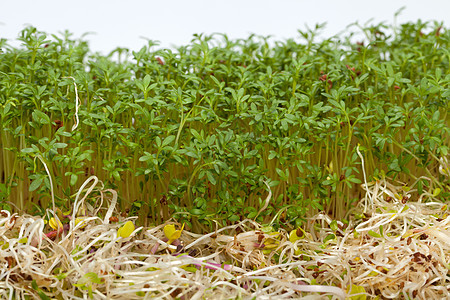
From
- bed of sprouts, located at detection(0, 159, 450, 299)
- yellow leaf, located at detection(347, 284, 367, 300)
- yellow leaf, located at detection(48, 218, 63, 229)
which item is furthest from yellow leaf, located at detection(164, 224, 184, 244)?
yellow leaf, located at detection(347, 284, 367, 300)

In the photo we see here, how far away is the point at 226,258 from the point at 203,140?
1.19 ft

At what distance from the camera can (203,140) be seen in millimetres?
1496

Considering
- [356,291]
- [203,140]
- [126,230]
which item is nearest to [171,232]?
[126,230]

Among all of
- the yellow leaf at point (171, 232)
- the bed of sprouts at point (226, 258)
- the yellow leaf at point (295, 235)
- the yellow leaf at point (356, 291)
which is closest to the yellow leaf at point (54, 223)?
the bed of sprouts at point (226, 258)

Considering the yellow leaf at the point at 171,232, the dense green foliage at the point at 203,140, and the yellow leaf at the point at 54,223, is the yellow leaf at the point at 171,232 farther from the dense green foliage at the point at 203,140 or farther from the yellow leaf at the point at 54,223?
the yellow leaf at the point at 54,223

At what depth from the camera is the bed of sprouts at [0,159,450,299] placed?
1.28 metres

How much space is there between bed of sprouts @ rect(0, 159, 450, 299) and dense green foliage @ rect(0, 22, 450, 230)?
8 cm

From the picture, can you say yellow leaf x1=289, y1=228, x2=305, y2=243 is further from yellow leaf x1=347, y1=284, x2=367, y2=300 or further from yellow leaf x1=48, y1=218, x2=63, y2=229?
yellow leaf x1=48, y1=218, x2=63, y2=229

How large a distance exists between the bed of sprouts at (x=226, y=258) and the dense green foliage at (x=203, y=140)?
82 mm

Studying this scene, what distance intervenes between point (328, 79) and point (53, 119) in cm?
98

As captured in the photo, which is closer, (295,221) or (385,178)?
(295,221)

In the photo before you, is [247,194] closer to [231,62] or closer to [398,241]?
[398,241]

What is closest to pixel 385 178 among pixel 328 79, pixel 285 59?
pixel 328 79

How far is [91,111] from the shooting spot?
1632 millimetres
